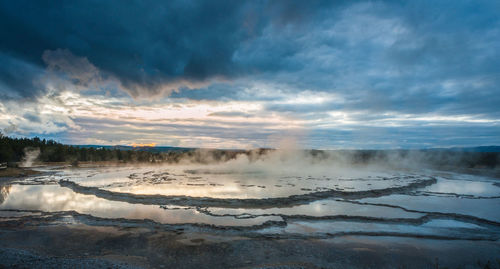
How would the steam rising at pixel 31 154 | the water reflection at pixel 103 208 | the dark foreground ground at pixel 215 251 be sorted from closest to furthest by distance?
the dark foreground ground at pixel 215 251
the water reflection at pixel 103 208
the steam rising at pixel 31 154

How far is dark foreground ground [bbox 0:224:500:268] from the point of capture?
7.57 metres

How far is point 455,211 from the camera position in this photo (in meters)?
14.0

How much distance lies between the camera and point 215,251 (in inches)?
336

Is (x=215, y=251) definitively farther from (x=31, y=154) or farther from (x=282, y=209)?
(x=31, y=154)

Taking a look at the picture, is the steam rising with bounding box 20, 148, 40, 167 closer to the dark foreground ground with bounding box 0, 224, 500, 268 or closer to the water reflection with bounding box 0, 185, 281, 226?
the water reflection with bounding box 0, 185, 281, 226

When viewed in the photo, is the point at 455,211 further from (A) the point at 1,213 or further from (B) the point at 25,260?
(A) the point at 1,213

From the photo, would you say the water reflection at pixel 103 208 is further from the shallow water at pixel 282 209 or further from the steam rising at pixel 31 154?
the steam rising at pixel 31 154

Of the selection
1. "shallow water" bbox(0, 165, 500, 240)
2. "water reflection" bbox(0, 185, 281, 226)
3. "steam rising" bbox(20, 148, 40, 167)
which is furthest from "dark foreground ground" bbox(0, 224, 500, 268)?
"steam rising" bbox(20, 148, 40, 167)

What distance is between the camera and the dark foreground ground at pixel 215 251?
24.8 ft

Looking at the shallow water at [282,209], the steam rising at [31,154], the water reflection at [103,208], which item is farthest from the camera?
the steam rising at [31,154]

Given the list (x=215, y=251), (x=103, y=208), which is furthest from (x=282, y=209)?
(x=103, y=208)

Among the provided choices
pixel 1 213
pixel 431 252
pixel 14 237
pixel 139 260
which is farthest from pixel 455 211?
pixel 1 213

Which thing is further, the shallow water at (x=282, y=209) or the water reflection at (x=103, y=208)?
the water reflection at (x=103, y=208)

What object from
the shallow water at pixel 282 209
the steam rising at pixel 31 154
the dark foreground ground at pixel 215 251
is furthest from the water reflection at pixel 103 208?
the steam rising at pixel 31 154
